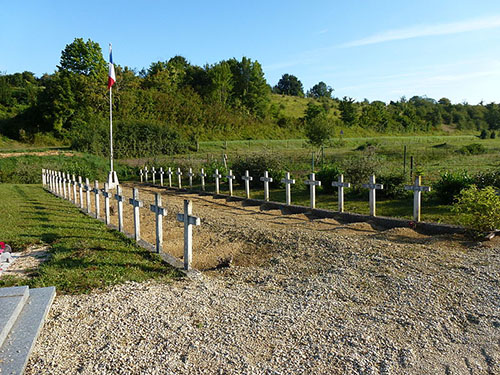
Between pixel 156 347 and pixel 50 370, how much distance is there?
34.1 inches

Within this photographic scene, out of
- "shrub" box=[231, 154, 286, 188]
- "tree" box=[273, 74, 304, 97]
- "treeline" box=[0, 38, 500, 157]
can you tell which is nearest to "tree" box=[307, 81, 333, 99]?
"tree" box=[273, 74, 304, 97]

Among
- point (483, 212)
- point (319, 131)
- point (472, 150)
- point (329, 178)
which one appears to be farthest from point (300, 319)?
point (472, 150)

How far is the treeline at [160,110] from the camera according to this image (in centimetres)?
3756

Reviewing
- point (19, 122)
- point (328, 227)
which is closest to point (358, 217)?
point (328, 227)

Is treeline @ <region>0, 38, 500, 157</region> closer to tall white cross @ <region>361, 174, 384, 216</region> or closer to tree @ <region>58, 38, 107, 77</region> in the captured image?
tree @ <region>58, 38, 107, 77</region>

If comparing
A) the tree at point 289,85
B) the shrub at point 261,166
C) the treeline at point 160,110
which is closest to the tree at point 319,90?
the tree at point 289,85

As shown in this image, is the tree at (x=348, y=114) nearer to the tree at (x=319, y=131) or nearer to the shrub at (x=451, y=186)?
the tree at (x=319, y=131)

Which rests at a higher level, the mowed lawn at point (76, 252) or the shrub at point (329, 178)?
the shrub at point (329, 178)

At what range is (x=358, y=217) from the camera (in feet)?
34.4

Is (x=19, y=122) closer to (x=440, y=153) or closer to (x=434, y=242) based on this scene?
(x=440, y=153)

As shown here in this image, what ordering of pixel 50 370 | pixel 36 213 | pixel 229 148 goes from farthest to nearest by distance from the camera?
pixel 229 148 < pixel 36 213 < pixel 50 370

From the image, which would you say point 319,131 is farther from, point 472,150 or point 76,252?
point 76,252

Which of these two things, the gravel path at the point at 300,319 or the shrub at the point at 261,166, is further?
the shrub at the point at 261,166

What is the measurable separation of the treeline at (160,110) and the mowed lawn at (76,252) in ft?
65.6
